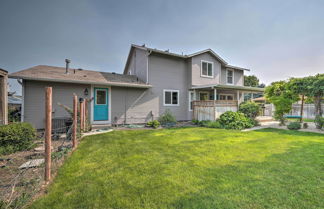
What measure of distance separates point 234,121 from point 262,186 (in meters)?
7.33

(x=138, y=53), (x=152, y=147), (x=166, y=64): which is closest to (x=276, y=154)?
(x=152, y=147)

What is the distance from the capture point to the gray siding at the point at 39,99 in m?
6.91

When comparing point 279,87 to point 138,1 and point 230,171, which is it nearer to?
point 230,171

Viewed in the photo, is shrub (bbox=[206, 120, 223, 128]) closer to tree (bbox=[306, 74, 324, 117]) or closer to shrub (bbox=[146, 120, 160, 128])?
shrub (bbox=[146, 120, 160, 128])

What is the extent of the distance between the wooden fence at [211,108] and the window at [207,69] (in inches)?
114

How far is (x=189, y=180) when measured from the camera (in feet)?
8.49

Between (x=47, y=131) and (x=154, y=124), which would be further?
(x=154, y=124)

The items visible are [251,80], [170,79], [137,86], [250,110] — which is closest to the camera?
[137,86]

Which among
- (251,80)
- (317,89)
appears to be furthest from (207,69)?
(251,80)

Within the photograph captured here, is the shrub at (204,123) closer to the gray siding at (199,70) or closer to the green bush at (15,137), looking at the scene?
the gray siding at (199,70)

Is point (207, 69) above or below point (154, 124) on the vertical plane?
above

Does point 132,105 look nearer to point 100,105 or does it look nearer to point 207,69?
Answer: point 100,105

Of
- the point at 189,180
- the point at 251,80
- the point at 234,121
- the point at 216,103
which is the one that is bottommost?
the point at 189,180

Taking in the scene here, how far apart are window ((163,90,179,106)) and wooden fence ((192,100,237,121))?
1675 millimetres
